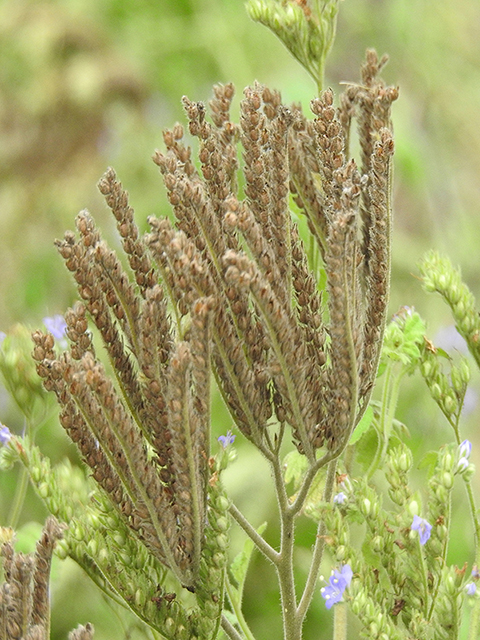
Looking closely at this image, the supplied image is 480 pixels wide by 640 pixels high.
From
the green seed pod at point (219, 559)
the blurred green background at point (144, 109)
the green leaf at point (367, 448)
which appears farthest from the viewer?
the blurred green background at point (144, 109)

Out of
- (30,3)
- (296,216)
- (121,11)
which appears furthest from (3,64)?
(296,216)

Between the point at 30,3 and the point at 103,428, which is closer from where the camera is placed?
the point at 103,428

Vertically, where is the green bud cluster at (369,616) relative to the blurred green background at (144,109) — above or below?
below

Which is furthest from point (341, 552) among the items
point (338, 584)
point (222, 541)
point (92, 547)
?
point (92, 547)

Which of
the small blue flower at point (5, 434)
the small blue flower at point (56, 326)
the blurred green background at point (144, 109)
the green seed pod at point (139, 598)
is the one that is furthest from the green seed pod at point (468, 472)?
the blurred green background at point (144, 109)

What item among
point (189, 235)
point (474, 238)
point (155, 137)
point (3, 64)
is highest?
point (3, 64)

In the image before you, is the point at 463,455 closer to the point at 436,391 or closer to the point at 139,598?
the point at 436,391

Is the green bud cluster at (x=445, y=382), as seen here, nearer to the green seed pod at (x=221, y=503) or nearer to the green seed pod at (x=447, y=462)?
the green seed pod at (x=447, y=462)

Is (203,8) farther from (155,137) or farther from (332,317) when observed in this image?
(332,317)
